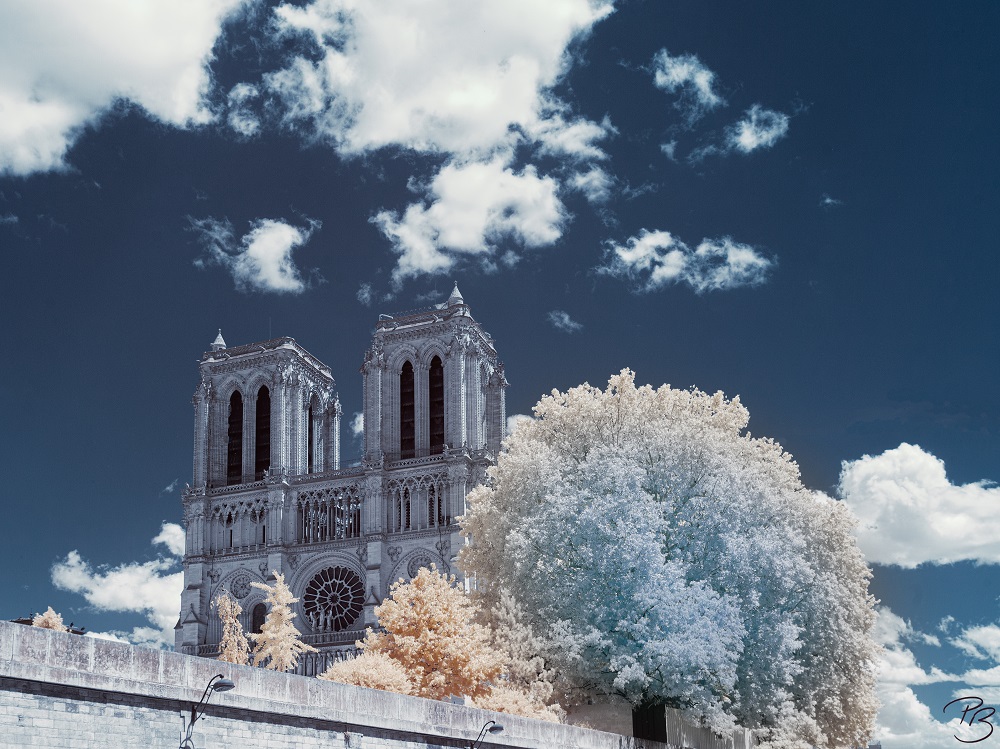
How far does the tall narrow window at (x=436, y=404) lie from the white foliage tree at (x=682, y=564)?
43.4 metres

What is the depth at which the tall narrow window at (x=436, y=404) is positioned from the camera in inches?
3137

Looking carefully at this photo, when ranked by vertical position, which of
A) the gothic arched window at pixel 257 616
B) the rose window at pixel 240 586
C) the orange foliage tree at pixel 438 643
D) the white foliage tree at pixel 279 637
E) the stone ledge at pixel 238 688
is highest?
the rose window at pixel 240 586

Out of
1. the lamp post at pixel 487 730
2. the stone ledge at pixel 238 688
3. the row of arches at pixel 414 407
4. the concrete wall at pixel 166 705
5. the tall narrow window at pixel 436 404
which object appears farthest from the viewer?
the row of arches at pixel 414 407

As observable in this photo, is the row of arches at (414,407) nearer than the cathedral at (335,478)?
No

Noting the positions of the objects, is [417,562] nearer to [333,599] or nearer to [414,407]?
[333,599]

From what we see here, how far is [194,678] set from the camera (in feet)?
48.9

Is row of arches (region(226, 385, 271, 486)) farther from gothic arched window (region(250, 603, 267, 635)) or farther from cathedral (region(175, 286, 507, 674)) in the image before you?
gothic arched window (region(250, 603, 267, 635))

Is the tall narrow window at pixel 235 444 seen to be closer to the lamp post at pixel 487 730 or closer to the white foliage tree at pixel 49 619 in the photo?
the white foliage tree at pixel 49 619

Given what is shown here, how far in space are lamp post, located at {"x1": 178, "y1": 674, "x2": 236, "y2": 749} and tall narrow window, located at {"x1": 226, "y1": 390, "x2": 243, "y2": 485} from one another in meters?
71.5

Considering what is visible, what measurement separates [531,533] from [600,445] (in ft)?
11.7

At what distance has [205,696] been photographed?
14805 mm

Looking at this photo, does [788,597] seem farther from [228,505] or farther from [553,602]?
[228,505]

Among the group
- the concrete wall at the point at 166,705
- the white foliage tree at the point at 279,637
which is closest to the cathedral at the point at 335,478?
the white foliage tree at the point at 279,637

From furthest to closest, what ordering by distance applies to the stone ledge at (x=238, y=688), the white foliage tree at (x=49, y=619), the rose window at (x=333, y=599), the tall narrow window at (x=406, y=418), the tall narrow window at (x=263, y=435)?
1. the tall narrow window at (x=263, y=435)
2. the tall narrow window at (x=406, y=418)
3. the rose window at (x=333, y=599)
4. the white foliage tree at (x=49, y=619)
5. the stone ledge at (x=238, y=688)
